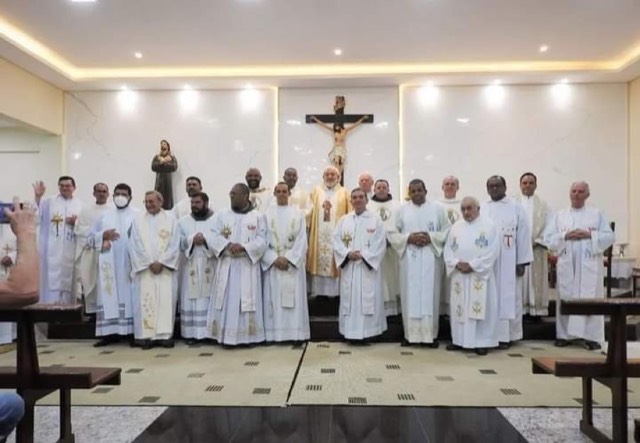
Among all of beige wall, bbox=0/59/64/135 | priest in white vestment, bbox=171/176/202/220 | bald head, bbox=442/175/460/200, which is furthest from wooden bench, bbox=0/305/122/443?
beige wall, bbox=0/59/64/135

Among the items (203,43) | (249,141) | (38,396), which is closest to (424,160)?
(249,141)

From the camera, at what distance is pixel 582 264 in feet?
19.5

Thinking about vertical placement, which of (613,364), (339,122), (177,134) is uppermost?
(339,122)

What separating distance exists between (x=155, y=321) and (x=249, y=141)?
164 inches

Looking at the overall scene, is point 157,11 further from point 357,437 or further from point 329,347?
point 357,437

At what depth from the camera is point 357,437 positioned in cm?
332

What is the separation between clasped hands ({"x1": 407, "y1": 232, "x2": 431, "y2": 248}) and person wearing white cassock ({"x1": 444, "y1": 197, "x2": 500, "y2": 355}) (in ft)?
0.91

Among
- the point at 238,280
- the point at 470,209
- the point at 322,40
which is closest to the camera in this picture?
the point at 470,209

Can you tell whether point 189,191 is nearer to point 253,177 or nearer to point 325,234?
point 253,177

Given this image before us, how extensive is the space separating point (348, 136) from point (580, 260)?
4.51m

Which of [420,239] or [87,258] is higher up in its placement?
[420,239]

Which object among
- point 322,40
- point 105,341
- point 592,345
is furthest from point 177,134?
point 592,345

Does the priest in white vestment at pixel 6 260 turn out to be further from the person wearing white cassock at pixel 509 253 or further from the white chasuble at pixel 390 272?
the person wearing white cassock at pixel 509 253

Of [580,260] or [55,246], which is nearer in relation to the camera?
[580,260]
